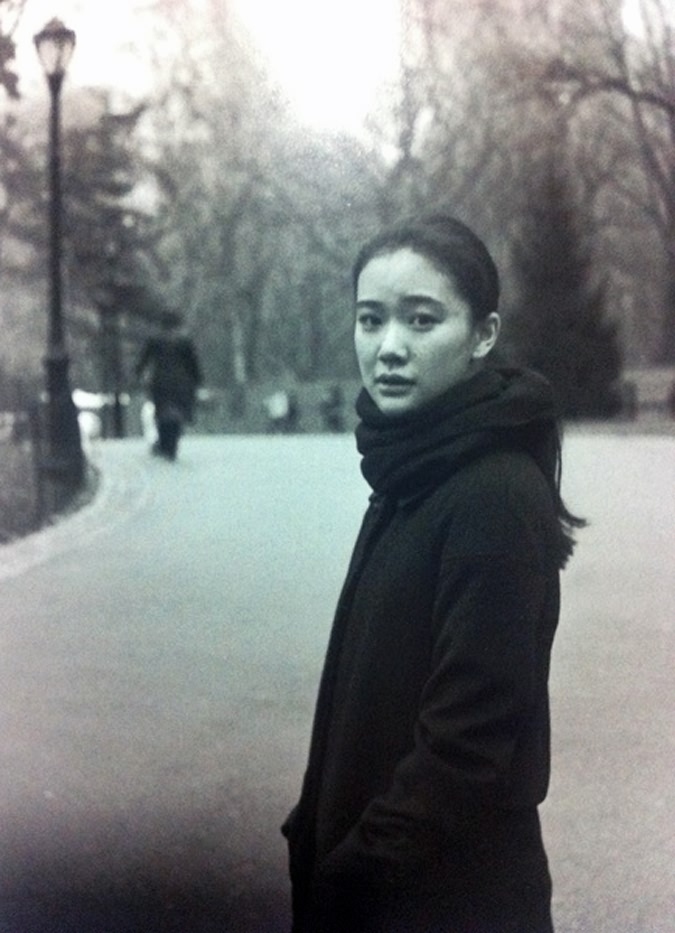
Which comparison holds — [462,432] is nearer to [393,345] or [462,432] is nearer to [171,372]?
[393,345]

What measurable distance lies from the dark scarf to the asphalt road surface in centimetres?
28

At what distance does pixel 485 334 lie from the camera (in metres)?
1.47

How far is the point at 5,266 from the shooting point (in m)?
1.71

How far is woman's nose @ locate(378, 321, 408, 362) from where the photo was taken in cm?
145

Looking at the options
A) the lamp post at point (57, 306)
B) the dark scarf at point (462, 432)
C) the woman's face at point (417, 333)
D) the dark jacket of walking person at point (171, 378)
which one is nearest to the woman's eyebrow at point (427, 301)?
the woman's face at point (417, 333)

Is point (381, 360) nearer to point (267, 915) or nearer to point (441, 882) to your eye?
point (441, 882)

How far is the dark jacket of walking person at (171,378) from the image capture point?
1.64 m

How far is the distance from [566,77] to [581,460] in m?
0.58

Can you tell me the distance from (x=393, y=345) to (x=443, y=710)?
1.61ft

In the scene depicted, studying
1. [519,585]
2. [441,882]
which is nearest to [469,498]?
[519,585]

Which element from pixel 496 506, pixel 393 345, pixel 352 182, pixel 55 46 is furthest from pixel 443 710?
pixel 55 46

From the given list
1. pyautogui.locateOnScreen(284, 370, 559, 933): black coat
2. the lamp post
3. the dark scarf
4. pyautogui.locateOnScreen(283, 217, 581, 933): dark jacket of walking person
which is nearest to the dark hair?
pyautogui.locateOnScreen(283, 217, 581, 933): dark jacket of walking person

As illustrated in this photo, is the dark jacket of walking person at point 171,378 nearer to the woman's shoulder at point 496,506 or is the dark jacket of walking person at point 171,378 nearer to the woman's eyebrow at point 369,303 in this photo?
the woman's eyebrow at point 369,303

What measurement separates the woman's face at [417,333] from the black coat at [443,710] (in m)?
0.16
